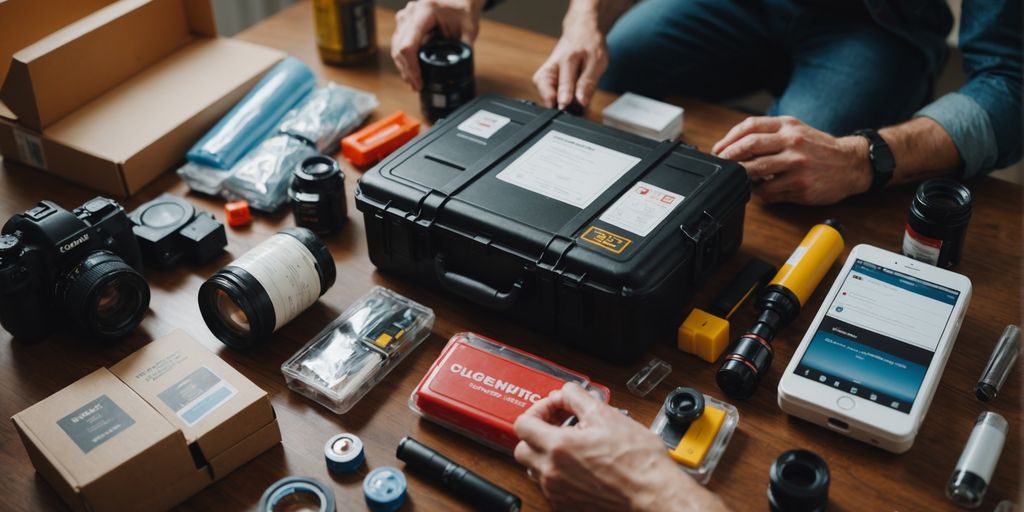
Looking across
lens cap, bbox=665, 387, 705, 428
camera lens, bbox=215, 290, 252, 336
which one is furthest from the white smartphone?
camera lens, bbox=215, 290, 252, 336

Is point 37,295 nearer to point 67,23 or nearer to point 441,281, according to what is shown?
point 441,281

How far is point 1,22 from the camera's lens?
148 cm

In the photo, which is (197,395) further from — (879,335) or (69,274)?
(879,335)

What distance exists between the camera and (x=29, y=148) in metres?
1.53

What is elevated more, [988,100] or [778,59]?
[988,100]

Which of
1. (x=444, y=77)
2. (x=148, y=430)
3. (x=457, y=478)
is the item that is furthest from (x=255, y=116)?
(x=457, y=478)

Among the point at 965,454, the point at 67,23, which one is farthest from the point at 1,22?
the point at 965,454

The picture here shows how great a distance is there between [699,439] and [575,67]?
2.59 ft

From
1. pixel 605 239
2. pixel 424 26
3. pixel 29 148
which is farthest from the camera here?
pixel 424 26

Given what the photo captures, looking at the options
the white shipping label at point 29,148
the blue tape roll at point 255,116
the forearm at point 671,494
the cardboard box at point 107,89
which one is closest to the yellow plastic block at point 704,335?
the forearm at point 671,494

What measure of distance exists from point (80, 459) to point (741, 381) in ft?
2.46

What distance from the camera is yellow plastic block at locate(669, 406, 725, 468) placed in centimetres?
104

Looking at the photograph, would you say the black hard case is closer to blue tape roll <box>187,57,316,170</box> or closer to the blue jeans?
blue tape roll <box>187,57,316,170</box>

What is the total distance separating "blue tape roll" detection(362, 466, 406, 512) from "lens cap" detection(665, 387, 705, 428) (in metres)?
0.32
